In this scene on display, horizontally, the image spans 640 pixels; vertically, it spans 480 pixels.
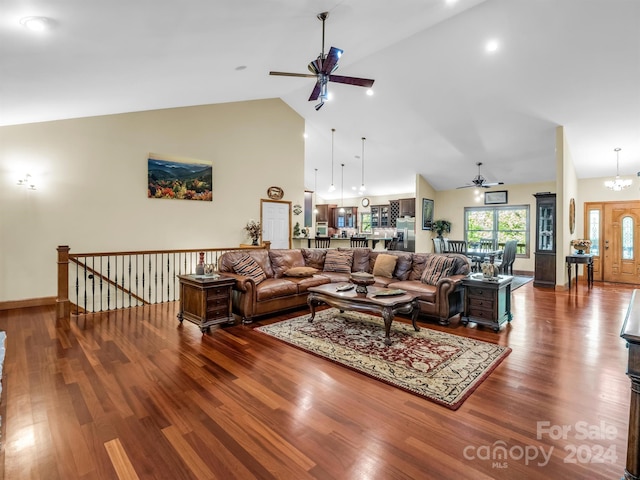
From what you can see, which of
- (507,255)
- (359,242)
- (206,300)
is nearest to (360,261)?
(359,242)

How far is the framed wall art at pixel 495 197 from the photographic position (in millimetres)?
9695

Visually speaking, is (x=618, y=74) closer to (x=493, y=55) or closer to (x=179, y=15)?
(x=493, y=55)

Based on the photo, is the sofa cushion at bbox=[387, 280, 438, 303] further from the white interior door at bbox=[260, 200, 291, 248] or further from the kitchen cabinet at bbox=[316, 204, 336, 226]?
the kitchen cabinet at bbox=[316, 204, 336, 226]

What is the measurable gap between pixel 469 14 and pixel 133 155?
5.95 metres

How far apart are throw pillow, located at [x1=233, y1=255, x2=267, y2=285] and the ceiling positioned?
2.72m

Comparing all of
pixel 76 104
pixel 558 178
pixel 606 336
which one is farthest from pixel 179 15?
pixel 558 178

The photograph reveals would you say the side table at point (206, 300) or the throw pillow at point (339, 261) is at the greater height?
the throw pillow at point (339, 261)

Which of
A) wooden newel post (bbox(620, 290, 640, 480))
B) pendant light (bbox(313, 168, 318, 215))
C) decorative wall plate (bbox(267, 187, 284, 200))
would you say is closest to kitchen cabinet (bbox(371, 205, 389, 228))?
pendant light (bbox(313, 168, 318, 215))

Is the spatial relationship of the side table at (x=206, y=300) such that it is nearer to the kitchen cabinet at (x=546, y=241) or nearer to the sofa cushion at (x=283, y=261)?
the sofa cushion at (x=283, y=261)

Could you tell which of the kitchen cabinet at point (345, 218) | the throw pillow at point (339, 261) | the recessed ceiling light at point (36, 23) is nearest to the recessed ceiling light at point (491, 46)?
the throw pillow at point (339, 261)

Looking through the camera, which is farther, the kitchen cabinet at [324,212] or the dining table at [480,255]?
the kitchen cabinet at [324,212]

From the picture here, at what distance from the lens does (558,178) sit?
6.40 metres

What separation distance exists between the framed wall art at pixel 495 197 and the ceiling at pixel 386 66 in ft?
5.12

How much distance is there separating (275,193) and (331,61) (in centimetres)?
477
